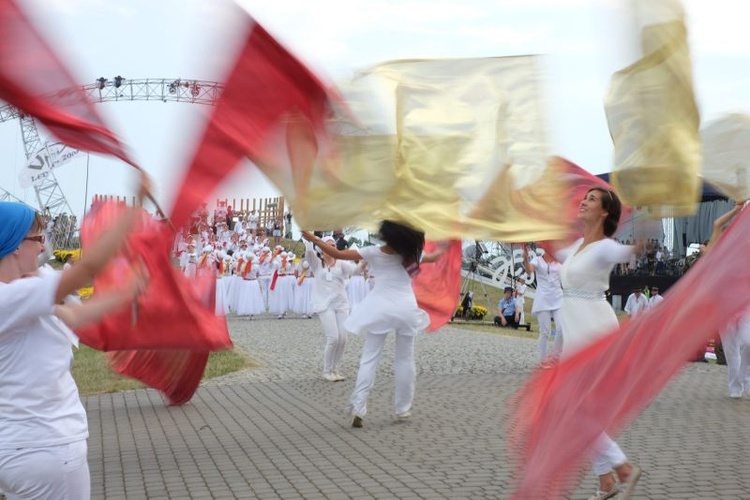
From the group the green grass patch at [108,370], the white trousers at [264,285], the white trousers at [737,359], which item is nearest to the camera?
the white trousers at [737,359]

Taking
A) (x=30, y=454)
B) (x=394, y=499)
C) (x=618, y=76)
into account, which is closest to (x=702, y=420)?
(x=394, y=499)

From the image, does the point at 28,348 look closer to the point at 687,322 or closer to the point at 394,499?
the point at 687,322

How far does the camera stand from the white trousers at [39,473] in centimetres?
334

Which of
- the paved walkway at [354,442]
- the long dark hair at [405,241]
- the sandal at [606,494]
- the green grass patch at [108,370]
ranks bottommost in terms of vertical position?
the green grass patch at [108,370]

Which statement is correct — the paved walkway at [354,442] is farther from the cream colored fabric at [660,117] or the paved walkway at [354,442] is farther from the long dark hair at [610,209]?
the cream colored fabric at [660,117]

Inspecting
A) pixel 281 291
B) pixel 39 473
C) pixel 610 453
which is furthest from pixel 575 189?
pixel 281 291

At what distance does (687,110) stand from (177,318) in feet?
12.0

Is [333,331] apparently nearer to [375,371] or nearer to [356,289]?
[375,371]

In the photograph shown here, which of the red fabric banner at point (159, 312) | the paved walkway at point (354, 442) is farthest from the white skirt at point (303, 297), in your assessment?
the red fabric banner at point (159, 312)

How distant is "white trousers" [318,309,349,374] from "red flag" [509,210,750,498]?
8.41 meters

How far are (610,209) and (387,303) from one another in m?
3.39

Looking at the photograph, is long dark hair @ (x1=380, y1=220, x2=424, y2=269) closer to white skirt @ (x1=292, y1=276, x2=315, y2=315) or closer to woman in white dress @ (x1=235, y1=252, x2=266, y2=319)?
woman in white dress @ (x1=235, y1=252, x2=266, y2=319)

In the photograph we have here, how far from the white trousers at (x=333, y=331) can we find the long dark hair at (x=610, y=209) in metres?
6.50

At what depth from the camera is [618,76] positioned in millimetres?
4145
